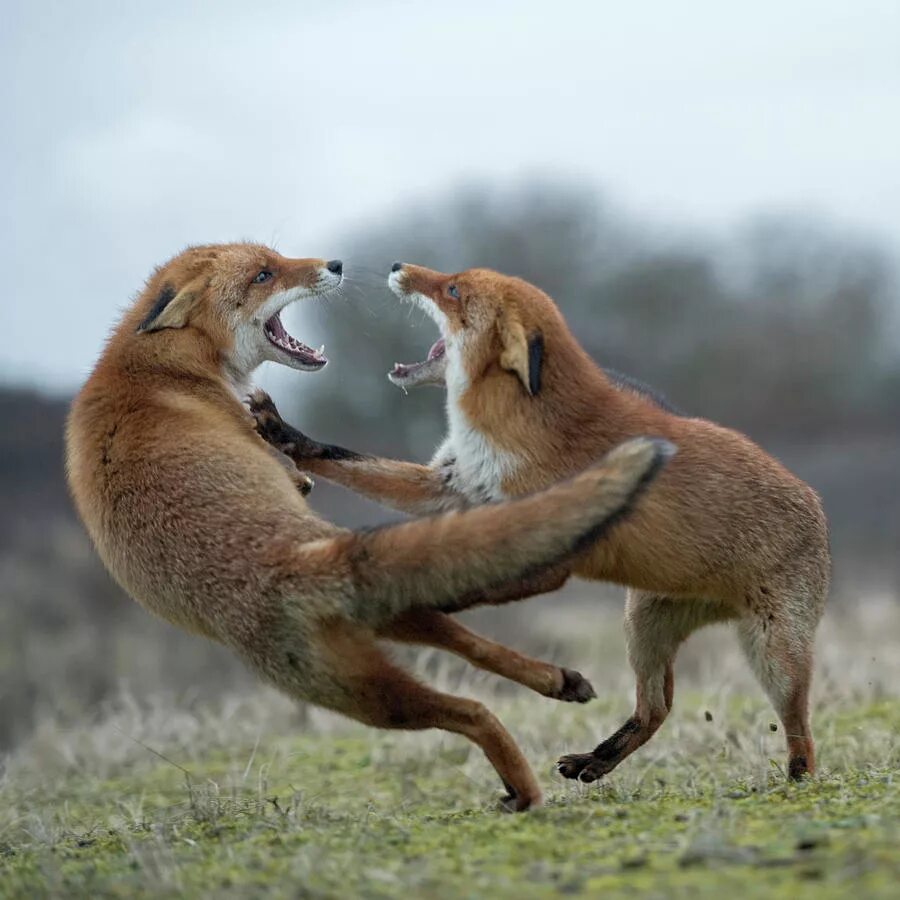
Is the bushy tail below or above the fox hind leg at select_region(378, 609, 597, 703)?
above

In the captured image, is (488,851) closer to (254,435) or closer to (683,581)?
(683,581)

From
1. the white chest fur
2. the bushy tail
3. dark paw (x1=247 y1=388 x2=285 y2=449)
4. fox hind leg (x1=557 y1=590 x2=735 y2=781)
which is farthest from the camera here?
dark paw (x1=247 y1=388 x2=285 y2=449)

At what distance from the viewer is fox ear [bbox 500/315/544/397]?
24.0ft

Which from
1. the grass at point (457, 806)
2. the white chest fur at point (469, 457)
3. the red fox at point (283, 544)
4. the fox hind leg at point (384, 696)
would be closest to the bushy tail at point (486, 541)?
the red fox at point (283, 544)

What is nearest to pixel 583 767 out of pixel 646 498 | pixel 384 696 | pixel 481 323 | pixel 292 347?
pixel 646 498

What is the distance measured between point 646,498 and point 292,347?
2.37 metres

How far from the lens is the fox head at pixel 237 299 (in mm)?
A: 7875

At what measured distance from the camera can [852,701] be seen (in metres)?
10.2

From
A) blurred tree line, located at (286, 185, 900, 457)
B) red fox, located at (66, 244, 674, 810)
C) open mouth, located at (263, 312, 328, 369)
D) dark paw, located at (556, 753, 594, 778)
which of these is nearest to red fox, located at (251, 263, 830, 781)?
dark paw, located at (556, 753, 594, 778)

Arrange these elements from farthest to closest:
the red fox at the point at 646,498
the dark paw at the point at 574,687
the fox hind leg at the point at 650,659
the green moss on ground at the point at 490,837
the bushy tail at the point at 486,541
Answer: the fox hind leg at the point at 650,659 < the red fox at the point at 646,498 < the dark paw at the point at 574,687 < the bushy tail at the point at 486,541 < the green moss on ground at the point at 490,837

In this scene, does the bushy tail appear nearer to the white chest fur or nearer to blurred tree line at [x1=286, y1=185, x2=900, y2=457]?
the white chest fur

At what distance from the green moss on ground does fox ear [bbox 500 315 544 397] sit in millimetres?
2102

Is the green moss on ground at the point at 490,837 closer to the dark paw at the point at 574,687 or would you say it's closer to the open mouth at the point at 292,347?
the dark paw at the point at 574,687

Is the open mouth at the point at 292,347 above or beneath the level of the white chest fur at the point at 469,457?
above
